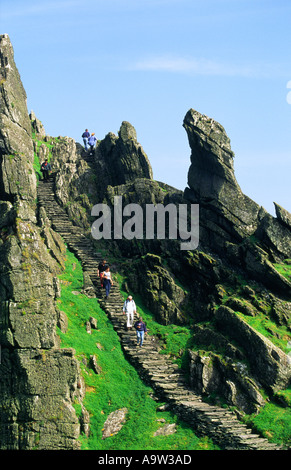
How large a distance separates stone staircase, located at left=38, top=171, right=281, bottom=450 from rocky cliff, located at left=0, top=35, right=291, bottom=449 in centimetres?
118

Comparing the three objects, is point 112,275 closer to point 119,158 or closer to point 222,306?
point 222,306

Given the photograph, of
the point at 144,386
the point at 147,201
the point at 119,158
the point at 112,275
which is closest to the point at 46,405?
the point at 144,386

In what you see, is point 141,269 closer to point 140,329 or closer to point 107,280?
point 107,280

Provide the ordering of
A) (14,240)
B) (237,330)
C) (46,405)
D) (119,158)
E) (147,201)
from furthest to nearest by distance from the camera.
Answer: (119,158) < (147,201) < (237,330) < (14,240) < (46,405)

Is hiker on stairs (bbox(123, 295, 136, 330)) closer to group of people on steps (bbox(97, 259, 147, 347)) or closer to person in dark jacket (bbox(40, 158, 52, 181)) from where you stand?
group of people on steps (bbox(97, 259, 147, 347))

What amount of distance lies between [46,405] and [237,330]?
1246 cm

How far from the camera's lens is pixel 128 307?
118ft

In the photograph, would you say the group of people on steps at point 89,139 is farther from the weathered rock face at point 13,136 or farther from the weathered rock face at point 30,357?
the weathered rock face at point 30,357

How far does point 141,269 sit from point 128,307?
5.33m

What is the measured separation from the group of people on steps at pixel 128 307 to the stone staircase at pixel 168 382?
43 centimetres

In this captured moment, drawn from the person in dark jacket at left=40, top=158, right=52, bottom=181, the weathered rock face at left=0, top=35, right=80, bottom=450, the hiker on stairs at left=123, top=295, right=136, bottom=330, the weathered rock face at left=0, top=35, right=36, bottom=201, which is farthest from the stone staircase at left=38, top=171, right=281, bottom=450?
the person in dark jacket at left=40, top=158, right=52, bottom=181

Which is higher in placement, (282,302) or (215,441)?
(282,302)

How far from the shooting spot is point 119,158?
52625 mm

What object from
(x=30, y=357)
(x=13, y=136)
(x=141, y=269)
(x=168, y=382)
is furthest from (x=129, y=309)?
(x=13, y=136)
